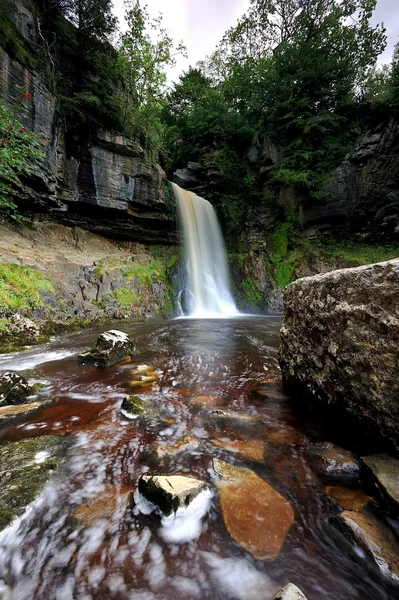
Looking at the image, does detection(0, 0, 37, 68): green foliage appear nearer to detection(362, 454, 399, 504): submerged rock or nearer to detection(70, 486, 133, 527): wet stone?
detection(70, 486, 133, 527): wet stone

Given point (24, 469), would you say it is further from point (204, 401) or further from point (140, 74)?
point (140, 74)

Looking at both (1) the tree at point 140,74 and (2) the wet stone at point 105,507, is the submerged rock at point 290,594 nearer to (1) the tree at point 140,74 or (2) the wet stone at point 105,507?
(2) the wet stone at point 105,507

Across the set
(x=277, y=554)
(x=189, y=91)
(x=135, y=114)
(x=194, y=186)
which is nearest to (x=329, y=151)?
(x=194, y=186)

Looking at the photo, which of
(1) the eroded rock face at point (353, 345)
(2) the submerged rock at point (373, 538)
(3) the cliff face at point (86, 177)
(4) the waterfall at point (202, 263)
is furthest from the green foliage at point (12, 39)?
(2) the submerged rock at point (373, 538)

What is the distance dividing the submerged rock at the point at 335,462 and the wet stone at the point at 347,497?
0.12m

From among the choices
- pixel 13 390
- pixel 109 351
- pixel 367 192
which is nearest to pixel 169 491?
pixel 13 390

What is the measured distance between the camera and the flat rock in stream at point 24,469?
1582 millimetres

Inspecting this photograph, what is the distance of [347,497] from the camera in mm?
1662

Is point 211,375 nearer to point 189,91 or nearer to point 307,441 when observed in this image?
point 307,441

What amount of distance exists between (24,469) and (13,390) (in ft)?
5.15

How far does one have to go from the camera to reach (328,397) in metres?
2.37

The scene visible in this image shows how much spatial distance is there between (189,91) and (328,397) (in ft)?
95.6

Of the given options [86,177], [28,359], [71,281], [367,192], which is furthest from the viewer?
[367,192]

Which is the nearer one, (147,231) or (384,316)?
(384,316)
